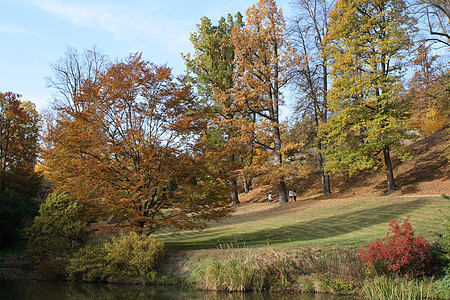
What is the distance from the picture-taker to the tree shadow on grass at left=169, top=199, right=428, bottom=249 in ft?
50.7

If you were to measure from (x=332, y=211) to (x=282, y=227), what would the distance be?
4379 millimetres

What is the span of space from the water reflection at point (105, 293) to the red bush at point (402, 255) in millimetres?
1445

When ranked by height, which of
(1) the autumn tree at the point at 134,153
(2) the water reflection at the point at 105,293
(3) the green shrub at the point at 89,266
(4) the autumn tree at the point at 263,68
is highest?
(4) the autumn tree at the point at 263,68

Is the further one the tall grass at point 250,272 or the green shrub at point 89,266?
the green shrub at point 89,266

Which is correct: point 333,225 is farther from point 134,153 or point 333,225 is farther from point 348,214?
point 134,153

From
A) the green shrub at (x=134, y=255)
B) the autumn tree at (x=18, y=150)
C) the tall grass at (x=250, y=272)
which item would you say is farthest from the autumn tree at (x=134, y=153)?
the autumn tree at (x=18, y=150)

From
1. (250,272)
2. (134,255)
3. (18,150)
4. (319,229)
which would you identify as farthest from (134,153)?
(18,150)

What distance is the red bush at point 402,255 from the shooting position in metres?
9.39

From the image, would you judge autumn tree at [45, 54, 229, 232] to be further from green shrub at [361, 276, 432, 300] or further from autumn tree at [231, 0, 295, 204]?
autumn tree at [231, 0, 295, 204]

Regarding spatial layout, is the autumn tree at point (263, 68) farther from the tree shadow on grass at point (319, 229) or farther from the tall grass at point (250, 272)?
the tall grass at point (250, 272)

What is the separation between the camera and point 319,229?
1683cm

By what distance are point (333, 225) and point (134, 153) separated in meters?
10.2

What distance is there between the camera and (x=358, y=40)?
23.1m

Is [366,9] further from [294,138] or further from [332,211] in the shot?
[332,211]
